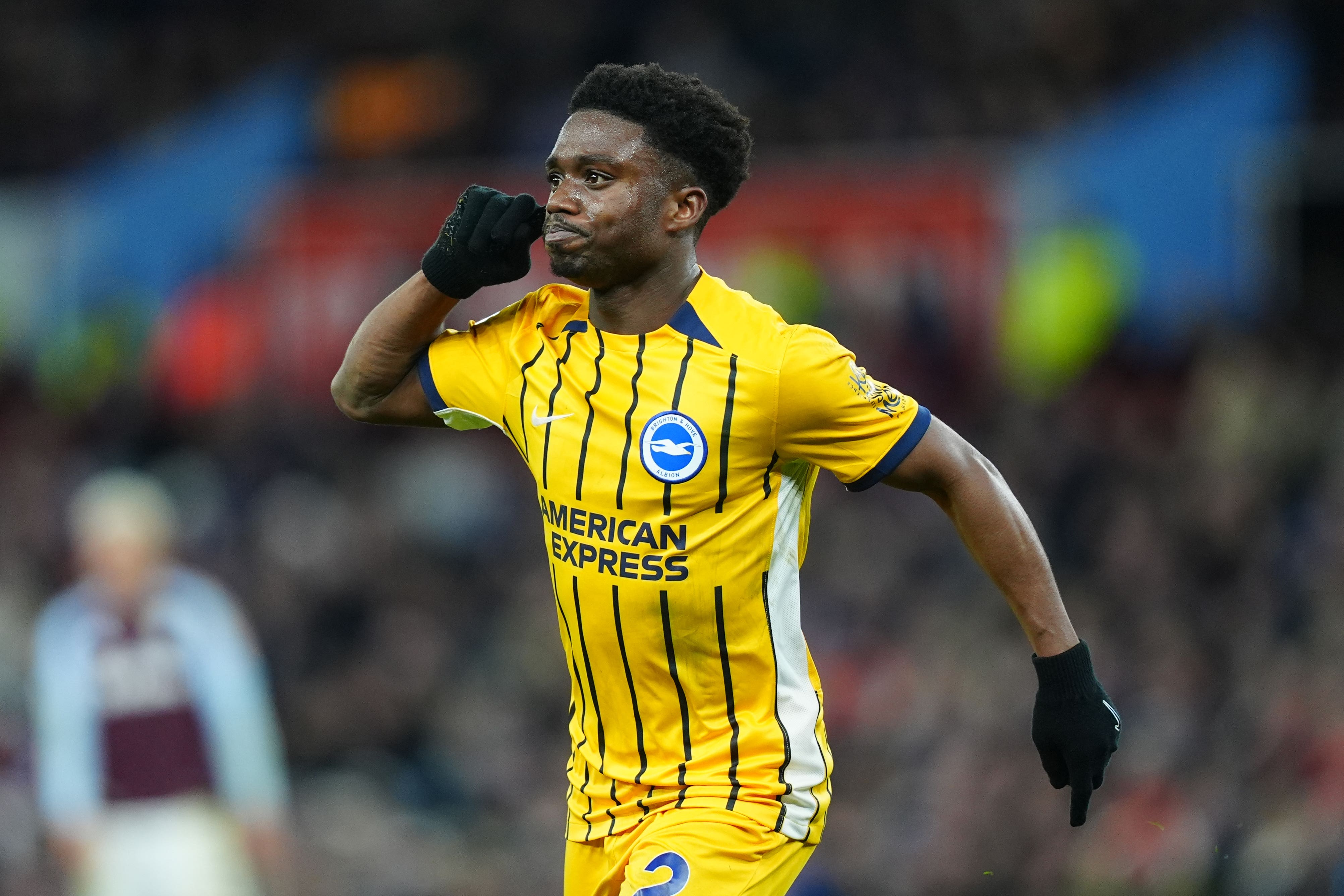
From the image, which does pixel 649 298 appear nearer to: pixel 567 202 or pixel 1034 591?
pixel 567 202

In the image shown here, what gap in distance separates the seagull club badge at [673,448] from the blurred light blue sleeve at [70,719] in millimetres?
4418

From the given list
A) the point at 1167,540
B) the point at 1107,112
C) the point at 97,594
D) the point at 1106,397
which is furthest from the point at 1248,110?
the point at 97,594

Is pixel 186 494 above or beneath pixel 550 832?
above

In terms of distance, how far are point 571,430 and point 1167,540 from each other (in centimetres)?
628

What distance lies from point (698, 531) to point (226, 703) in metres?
4.31

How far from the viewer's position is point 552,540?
4102 mm

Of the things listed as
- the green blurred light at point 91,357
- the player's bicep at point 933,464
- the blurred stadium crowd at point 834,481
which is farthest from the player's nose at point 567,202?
the green blurred light at point 91,357

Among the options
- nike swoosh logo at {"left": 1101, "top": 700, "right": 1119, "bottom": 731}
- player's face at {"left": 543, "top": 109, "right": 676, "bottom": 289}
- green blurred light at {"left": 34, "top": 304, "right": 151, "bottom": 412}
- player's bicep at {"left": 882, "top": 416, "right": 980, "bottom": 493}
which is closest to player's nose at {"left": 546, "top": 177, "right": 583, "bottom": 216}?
player's face at {"left": 543, "top": 109, "right": 676, "bottom": 289}

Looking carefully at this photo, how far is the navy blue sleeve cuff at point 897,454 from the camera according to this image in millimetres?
3912

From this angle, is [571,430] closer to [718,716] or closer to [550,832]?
[718,716]

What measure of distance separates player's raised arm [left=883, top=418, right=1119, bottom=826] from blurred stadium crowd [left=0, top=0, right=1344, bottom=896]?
11.3 ft

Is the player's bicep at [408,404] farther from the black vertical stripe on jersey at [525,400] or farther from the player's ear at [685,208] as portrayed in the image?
the player's ear at [685,208]

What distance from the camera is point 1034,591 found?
4012mm

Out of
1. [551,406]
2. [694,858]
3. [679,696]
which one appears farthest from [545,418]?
[694,858]
